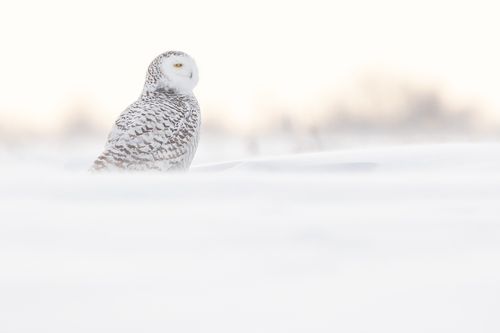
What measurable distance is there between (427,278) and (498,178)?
97 cm

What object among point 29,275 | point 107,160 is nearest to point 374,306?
point 29,275

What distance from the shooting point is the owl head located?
4.98 metres

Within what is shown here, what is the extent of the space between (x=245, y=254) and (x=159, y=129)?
2910 mm

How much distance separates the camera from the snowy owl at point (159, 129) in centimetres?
413

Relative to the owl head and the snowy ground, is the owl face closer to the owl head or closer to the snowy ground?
the owl head

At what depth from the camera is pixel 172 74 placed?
196 inches

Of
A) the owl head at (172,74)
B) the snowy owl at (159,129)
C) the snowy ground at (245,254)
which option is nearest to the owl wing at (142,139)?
the snowy owl at (159,129)

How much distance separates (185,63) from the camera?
16.6 feet

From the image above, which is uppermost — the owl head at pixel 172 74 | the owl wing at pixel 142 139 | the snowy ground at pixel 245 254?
the owl head at pixel 172 74

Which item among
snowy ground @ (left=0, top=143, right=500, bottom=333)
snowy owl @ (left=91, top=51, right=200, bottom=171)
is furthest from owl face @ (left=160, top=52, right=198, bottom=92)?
snowy ground @ (left=0, top=143, right=500, bottom=333)

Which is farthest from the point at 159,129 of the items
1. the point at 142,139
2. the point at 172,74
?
the point at 172,74

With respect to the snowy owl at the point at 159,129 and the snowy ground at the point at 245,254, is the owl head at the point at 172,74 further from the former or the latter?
the snowy ground at the point at 245,254

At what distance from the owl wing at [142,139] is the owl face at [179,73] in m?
0.53

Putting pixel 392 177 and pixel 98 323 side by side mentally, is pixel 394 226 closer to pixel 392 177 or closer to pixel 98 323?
pixel 392 177
